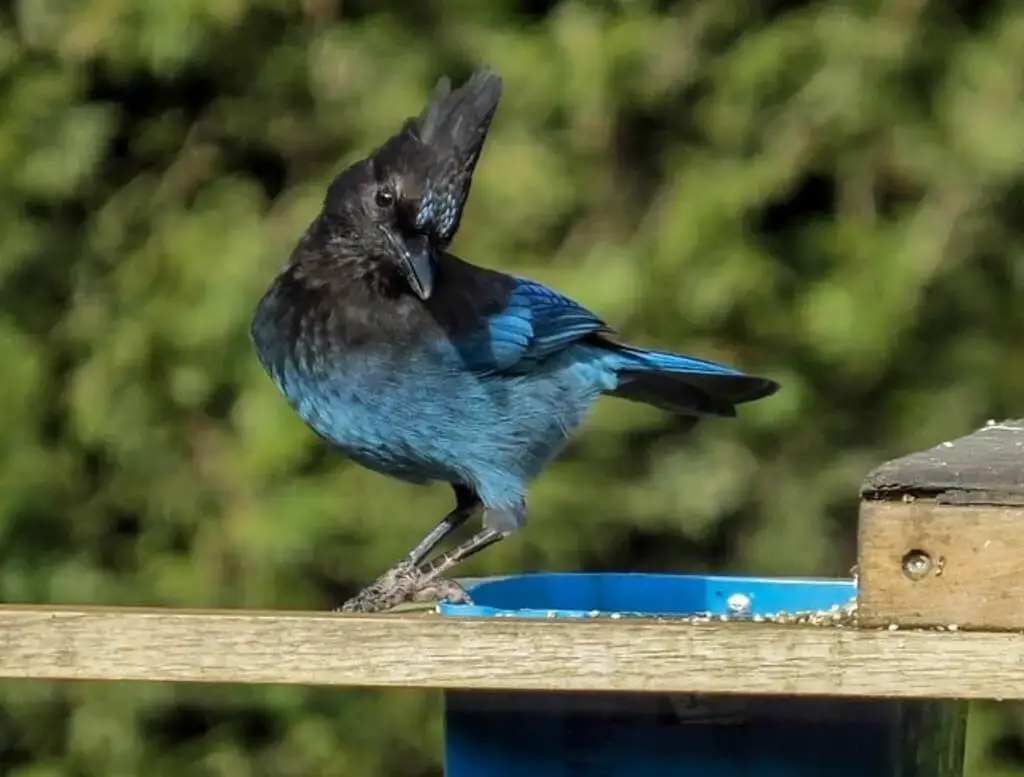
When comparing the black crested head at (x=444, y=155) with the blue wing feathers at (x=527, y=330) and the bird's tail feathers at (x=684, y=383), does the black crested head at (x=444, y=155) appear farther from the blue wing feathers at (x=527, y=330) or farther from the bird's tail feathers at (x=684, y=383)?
the bird's tail feathers at (x=684, y=383)

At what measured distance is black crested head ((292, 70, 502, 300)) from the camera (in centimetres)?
269

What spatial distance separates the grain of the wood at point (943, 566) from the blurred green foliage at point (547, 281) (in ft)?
5.95

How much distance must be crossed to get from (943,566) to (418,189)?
3.66 feet

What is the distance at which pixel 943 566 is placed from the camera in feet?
6.19

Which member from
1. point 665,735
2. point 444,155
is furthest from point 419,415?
point 665,735

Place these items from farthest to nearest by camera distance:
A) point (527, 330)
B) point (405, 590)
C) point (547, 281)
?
point (547, 281) → point (527, 330) → point (405, 590)

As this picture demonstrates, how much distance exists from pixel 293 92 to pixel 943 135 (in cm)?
139

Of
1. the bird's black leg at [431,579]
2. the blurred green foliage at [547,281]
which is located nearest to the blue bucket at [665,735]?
the bird's black leg at [431,579]

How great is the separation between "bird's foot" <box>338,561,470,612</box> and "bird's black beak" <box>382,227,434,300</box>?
381mm

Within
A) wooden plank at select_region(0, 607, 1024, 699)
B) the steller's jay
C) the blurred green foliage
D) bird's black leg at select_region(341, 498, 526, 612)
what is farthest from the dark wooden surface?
the blurred green foliage

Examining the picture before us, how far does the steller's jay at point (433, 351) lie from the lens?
2.71 metres

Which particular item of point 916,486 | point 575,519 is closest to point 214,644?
point 916,486

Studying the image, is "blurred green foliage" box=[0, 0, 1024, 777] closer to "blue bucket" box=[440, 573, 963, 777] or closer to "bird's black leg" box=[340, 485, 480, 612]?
"bird's black leg" box=[340, 485, 480, 612]

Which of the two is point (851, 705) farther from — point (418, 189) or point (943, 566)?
point (418, 189)
